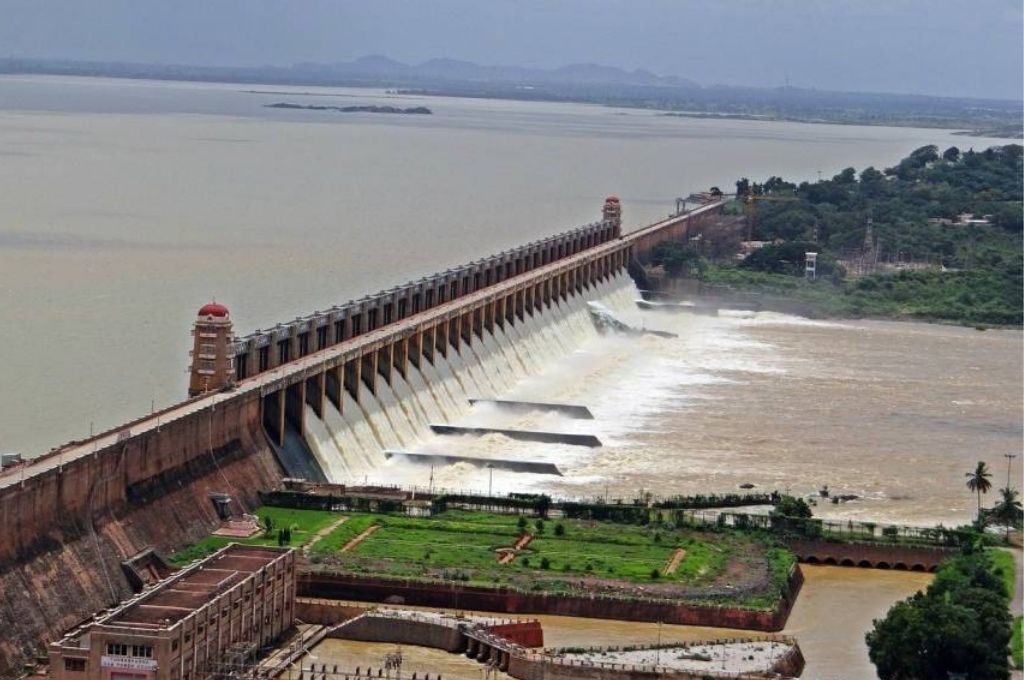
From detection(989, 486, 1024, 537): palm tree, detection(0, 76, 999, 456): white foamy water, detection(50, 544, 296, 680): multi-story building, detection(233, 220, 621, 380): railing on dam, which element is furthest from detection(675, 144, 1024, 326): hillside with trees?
detection(50, 544, 296, 680): multi-story building

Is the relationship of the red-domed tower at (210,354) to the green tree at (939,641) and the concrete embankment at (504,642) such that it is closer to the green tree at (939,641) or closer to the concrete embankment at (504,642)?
the concrete embankment at (504,642)

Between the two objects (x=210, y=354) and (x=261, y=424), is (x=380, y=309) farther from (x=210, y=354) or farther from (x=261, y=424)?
(x=210, y=354)

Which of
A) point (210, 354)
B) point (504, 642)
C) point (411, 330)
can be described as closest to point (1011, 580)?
point (504, 642)

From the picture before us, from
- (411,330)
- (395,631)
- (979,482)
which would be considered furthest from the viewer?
(411,330)

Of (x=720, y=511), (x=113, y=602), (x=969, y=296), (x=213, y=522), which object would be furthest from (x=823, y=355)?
(x=113, y=602)

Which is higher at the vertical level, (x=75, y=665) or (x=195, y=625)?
(x=195, y=625)

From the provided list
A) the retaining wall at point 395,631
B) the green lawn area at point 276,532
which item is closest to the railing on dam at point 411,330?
the green lawn area at point 276,532
